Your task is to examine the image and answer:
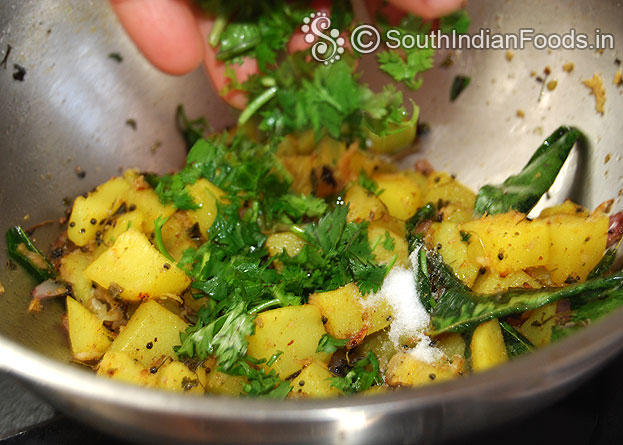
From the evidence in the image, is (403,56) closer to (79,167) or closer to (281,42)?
(281,42)

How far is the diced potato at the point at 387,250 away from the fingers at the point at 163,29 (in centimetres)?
106

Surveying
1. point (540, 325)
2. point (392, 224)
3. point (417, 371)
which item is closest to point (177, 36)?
point (392, 224)

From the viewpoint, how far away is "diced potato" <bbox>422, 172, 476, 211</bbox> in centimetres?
225

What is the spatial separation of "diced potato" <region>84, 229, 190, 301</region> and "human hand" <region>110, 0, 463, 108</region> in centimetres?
85

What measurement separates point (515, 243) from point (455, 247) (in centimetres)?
18

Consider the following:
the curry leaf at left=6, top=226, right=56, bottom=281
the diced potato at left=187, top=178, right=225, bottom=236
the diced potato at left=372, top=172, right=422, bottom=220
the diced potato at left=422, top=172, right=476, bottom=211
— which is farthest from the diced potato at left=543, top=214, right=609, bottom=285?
the curry leaf at left=6, top=226, right=56, bottom=281

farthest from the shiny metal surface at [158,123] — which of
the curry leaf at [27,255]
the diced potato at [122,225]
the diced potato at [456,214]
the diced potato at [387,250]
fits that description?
the diced potato at [387,250]

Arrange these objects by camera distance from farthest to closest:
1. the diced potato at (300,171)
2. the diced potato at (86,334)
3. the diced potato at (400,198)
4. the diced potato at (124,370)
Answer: the diced potato at (300,171) < the diced potato at (400,198) < the diced potato at (86,334) < the diced potato at (124,370)

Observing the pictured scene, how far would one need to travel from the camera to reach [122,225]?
2.00 meters

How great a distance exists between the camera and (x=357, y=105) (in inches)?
92.7

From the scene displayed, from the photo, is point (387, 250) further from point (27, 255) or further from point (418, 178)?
point (27, 255)

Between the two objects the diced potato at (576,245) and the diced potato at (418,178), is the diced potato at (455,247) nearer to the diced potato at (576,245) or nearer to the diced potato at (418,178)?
the diced potato at (576,245)

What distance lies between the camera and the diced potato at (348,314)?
5.85 feet

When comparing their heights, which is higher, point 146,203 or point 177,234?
point 146,203
